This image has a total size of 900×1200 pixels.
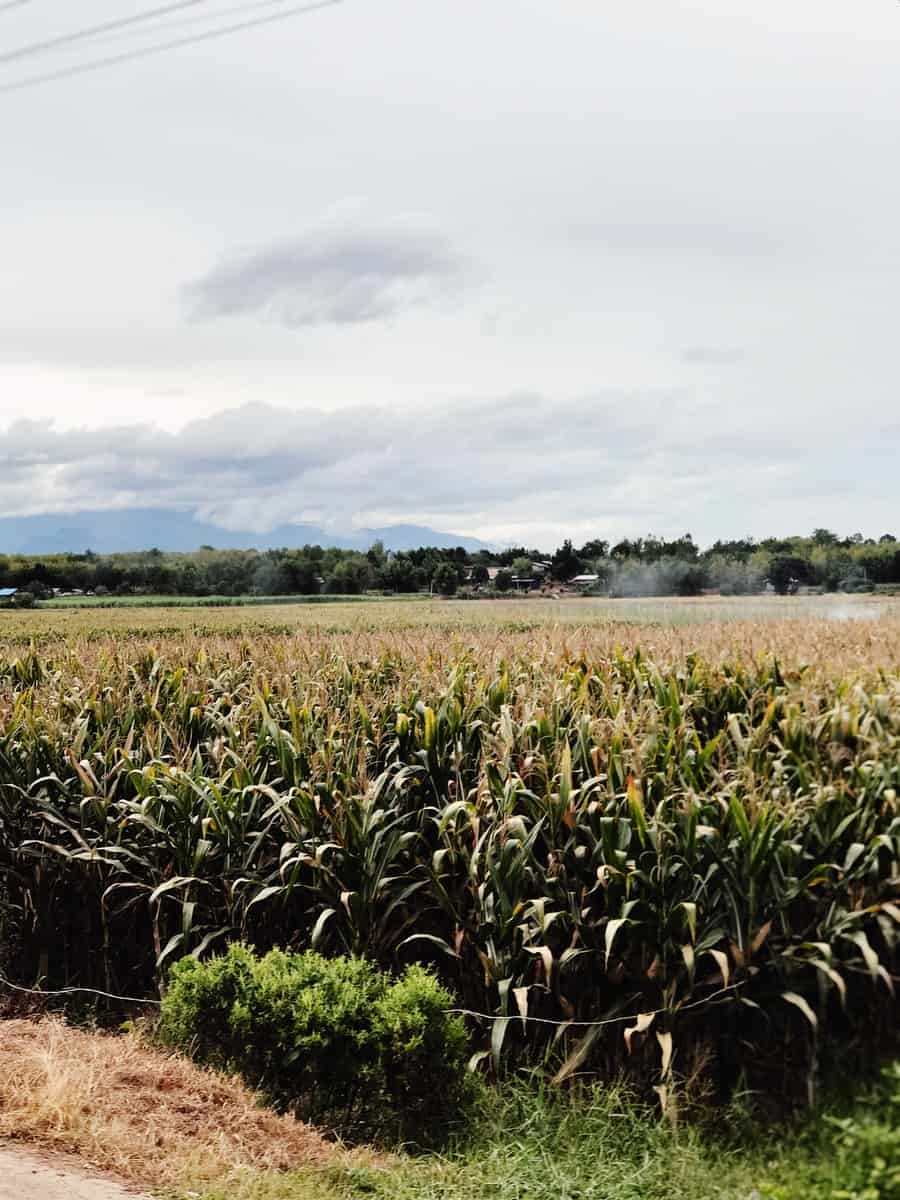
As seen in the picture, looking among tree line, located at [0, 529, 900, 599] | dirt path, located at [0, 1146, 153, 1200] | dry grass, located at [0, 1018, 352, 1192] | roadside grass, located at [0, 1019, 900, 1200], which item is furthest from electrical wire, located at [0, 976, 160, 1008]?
tree line, located at [0, 529, 900, 599]

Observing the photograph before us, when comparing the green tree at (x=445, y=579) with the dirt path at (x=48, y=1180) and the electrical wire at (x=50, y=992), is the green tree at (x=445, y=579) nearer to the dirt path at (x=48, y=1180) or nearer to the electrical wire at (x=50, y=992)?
the electrical wire at (x=50, y=992)

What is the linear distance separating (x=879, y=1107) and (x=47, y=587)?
54.9 ft

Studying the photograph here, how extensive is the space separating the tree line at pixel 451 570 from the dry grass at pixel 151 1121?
1166cm

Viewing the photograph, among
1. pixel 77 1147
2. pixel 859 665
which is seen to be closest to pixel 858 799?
pixel 859 665

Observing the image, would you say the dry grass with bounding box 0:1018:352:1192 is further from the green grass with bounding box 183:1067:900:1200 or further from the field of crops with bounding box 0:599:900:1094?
the field of crops with bounding box 0:599:900:1094

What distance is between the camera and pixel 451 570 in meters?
17.4

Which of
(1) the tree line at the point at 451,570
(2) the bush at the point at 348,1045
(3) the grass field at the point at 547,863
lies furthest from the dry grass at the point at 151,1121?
(1) the tree line at the point at 451,570

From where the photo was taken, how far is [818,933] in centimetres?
468

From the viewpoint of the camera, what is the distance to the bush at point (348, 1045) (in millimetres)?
4891

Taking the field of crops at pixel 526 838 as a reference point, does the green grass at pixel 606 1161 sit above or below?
below

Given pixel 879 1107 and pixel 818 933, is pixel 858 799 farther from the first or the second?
pixel 879 1107

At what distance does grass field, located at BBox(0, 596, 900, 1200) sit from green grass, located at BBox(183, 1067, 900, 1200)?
0.01 m

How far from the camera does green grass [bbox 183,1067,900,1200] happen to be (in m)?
4.24

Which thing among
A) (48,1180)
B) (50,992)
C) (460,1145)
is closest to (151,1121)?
(48,1180)
